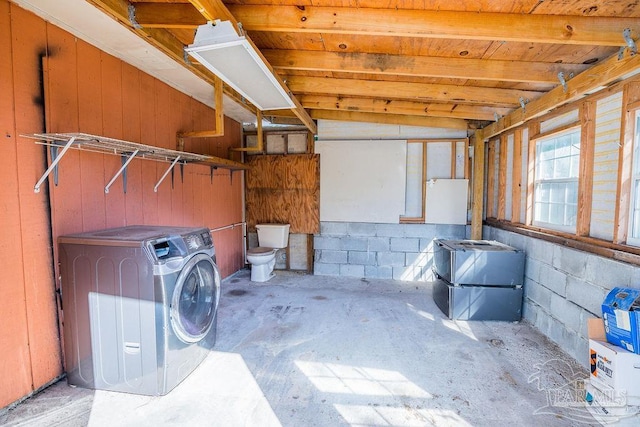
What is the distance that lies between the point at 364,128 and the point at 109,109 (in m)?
3.21

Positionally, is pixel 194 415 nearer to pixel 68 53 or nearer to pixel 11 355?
pixel 11 355

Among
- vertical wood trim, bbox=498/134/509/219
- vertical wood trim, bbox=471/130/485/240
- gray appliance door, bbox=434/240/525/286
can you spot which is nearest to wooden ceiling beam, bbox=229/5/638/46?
gray appliance door, bbox=434/240/525/286

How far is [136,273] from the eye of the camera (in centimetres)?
186

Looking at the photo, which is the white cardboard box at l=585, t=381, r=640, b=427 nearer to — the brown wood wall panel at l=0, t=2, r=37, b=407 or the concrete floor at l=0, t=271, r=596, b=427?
the concrete floor at l=0, t=271, r=596, b=427

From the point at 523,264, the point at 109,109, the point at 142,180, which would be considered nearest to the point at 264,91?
the point at 109,109

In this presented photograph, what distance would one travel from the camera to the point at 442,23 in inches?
71.8

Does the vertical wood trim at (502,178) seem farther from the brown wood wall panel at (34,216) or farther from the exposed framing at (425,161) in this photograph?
the brown wood wall panel at (34,216)

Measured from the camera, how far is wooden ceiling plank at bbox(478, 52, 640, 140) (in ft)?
6.47

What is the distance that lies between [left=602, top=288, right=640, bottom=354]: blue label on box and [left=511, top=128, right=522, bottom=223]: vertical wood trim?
171cm

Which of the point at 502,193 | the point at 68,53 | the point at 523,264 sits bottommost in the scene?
the point at 523,264

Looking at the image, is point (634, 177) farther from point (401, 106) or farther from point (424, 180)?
point (424, 180)

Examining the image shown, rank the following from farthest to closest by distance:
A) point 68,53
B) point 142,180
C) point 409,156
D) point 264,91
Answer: point 409,156, point 142,180, point 264,91, point 68,53

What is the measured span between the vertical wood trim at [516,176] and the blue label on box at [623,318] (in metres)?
1.71

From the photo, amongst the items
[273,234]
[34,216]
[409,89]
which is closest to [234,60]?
[34,216]
